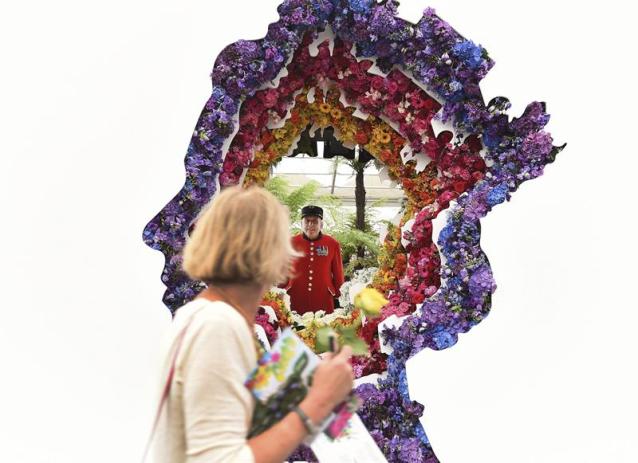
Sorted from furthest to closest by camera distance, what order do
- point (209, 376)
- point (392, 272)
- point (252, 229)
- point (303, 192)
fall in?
point (303, 192) < point (392, 272) < point (252, 229) < point (209, 376)

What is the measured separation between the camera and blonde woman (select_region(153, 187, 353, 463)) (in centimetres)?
118

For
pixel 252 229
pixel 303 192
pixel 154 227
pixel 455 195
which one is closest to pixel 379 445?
pixel 455 195

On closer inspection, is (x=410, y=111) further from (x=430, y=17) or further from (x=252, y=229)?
(x=252, y=229)

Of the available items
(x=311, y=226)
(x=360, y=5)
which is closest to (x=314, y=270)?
(x=311, y=226)

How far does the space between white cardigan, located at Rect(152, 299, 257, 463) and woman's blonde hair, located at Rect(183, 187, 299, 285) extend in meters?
0.08

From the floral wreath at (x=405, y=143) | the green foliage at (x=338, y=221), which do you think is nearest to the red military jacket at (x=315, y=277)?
the floral wreath at (x=405, y=143)

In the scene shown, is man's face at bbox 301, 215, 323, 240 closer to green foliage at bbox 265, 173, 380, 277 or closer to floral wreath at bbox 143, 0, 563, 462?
floral wreath at bbox 143, 0, 563, 462

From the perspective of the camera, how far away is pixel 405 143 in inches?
137

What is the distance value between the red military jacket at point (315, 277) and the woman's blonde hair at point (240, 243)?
302 cm

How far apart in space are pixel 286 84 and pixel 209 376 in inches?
96.1

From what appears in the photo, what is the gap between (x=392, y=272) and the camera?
3539 mm

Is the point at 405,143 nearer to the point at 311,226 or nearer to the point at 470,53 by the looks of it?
the point at 470,53

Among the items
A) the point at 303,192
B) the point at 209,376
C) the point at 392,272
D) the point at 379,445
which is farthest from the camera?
the point at 303,192

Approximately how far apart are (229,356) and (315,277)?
331cm
